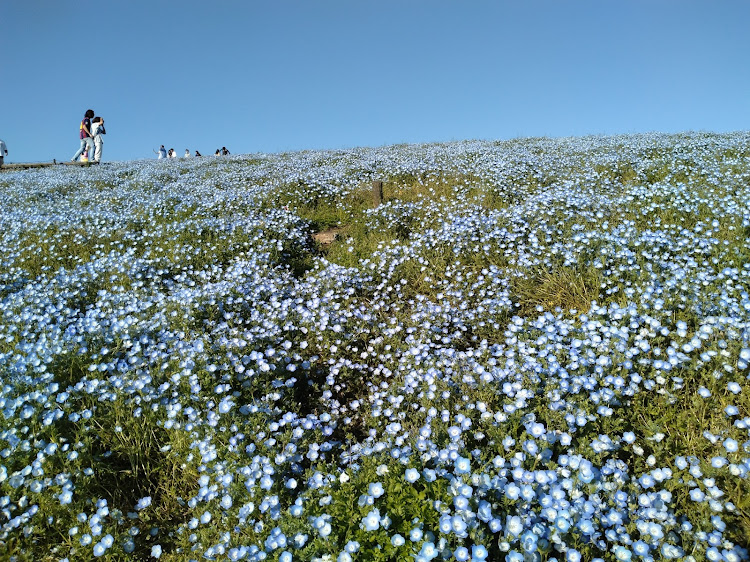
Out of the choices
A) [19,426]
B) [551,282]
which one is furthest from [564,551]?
[19,426]

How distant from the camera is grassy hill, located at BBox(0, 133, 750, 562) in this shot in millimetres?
2307

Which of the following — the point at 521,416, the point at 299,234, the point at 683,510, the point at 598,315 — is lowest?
the point at 683,510

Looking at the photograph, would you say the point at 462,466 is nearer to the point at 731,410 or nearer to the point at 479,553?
the point at 479,553

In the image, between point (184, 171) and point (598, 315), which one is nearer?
point (598, 315)

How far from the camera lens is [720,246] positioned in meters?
4.67

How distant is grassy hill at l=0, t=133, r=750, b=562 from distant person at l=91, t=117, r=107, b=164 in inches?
521

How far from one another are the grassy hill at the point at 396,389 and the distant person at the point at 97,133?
43.4 feet

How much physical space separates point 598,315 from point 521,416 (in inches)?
60.7

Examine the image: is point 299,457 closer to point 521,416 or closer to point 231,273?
point 521,416

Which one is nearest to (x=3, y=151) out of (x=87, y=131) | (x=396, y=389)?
(x=87, y=131)

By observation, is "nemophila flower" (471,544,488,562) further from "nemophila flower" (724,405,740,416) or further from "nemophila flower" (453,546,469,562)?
"nemophila flower" (724,405,740,416)

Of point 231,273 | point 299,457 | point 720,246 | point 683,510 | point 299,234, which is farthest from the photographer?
point 299,234

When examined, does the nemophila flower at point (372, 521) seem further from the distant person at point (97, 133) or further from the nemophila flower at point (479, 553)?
the distant person at point (97, 133)

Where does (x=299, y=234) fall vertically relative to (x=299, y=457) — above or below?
above
